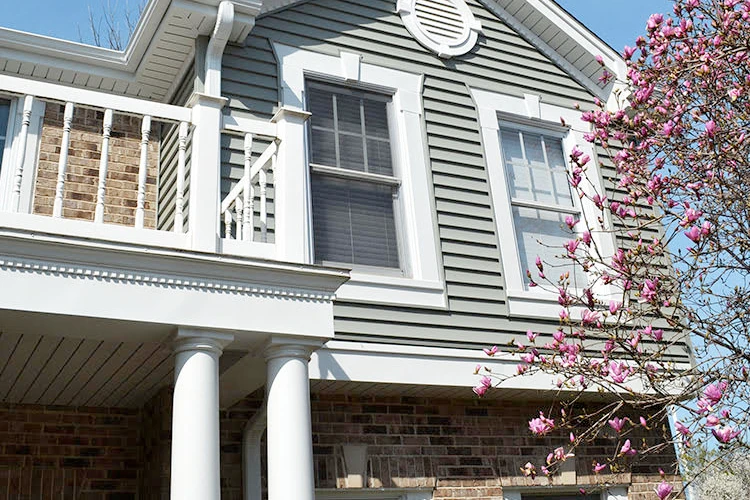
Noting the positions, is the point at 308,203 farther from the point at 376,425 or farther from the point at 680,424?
the point at 680,424

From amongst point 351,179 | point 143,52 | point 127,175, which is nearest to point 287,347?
point 351,179

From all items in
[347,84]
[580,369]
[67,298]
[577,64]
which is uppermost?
[577,64]

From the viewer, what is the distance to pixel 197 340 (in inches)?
155

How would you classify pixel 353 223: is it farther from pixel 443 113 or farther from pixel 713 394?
pixel 713 394

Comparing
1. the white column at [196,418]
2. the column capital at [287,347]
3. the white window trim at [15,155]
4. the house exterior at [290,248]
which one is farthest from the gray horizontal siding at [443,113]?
the white column at [196,418]

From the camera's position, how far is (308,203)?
6047 mm

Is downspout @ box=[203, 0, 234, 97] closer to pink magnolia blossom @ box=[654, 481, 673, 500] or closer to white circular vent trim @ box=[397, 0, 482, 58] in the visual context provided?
white circular vent trim @ box=[397, 0, 482, 58]

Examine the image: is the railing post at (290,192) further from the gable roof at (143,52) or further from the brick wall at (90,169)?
the brick wall at (90,169)

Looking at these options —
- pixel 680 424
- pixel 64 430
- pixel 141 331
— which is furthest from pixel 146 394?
pixel 680 424

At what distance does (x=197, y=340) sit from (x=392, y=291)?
2.38 metres

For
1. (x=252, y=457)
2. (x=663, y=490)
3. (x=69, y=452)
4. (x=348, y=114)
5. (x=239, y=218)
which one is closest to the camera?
(x=663, y=490)

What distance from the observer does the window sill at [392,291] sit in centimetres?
591

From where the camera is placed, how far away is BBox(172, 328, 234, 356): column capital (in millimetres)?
3908

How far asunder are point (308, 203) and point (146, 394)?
183 centimetres
